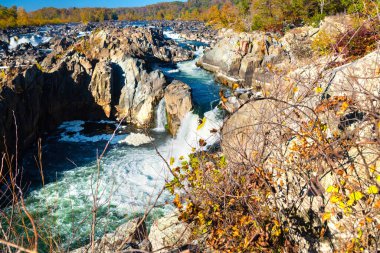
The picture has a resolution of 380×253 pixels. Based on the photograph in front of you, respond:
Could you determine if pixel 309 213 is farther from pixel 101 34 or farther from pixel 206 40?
pixel 206 40

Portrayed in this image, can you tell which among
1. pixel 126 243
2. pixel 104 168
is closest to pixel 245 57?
pixel 104 168

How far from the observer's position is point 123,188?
1033 cm

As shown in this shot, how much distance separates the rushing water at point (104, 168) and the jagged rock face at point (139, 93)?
681 millimetres

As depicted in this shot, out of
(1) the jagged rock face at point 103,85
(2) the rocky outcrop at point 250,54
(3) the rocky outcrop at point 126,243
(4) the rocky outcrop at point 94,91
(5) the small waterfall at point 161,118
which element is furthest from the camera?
(2) the rocky outcrop at point 250,54

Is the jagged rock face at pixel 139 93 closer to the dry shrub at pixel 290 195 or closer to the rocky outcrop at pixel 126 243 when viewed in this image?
the rocky outcrop at pixel 126 243

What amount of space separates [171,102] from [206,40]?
33624 millimetres

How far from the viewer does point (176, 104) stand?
14.6m

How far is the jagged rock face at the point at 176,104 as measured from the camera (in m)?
14.3

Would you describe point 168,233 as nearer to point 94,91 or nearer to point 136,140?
point 136,140

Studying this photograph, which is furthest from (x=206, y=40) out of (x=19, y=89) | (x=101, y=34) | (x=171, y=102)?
(x=19, y=89)

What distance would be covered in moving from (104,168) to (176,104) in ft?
17.1

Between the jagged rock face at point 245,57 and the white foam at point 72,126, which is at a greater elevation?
the jagged rock face at point 245,57

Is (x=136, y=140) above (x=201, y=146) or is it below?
below

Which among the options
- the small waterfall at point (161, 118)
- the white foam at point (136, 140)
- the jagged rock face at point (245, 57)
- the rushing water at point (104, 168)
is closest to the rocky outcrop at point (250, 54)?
the jagged rock face at point (245, 57)
